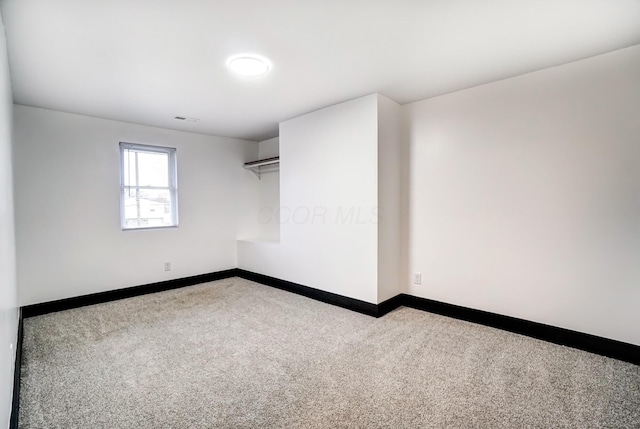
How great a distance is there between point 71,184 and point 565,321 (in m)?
5.47

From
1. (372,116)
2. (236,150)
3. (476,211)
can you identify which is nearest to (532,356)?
(476,211)

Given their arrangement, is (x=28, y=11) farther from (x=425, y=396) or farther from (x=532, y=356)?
(x=532, y=356)

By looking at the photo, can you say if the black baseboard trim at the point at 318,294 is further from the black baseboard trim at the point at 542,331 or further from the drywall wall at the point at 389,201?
the black baseboard trim at the point at 542,331

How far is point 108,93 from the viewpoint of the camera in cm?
309

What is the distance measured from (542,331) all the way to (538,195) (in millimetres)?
1219

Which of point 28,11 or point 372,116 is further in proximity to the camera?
→ point 372,116

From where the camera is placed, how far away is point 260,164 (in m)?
5.17

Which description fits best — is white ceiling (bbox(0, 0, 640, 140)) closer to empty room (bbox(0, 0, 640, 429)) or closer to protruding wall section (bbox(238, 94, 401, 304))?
empty room (bbox(0, 0, 640, 429))

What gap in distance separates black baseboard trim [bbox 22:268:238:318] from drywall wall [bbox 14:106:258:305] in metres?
0.07

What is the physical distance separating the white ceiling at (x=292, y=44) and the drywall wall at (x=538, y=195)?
27 cm

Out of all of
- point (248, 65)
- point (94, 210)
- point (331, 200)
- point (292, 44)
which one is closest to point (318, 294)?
Answer: point (331, 200)

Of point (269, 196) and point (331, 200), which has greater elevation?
point (269, 196)

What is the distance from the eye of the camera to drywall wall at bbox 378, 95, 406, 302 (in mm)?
3320

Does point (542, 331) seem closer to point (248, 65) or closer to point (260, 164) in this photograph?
point (248, 65)
